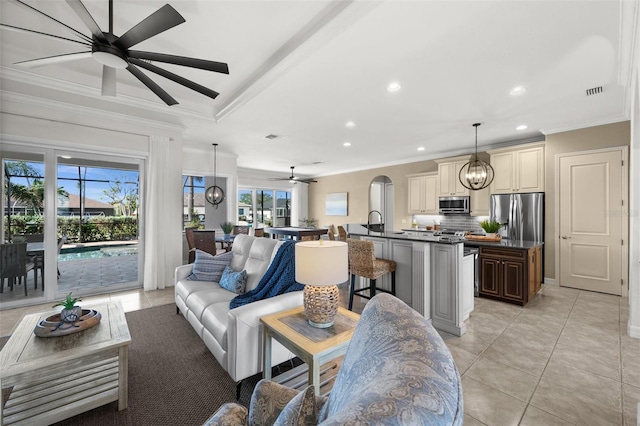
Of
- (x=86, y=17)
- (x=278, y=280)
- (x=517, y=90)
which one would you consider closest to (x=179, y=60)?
(x=86, y=17)

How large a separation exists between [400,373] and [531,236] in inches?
223

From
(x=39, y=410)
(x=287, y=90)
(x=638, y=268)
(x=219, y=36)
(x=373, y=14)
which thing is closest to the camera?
(x=39, y=410)

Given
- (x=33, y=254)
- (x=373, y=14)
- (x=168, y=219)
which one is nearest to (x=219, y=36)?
(x=373, y=14)

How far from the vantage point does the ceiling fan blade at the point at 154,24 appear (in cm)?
161

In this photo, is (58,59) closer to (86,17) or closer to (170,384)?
(86,17)

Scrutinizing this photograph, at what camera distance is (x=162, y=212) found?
15.6 feet

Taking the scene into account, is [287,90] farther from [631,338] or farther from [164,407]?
[631,338]

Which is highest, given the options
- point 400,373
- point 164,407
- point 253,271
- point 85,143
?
point 85,143

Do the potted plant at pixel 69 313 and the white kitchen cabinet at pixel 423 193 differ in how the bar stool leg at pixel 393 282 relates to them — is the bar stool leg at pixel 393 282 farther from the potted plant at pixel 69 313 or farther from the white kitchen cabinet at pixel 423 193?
the white kitchen cabinet at pixel 423 193

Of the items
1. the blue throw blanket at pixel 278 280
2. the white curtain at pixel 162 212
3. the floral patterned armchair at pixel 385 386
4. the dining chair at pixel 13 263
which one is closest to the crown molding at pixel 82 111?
the white curtain at pixel 162 212

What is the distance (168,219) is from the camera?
15.8 ft

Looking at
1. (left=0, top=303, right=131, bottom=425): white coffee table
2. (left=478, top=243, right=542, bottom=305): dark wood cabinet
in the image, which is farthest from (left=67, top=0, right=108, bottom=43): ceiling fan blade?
(left=478, top=243, right=542, bottom=305): dark wood cabinet

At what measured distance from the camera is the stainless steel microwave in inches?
239

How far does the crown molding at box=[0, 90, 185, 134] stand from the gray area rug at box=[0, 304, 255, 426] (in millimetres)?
3212
